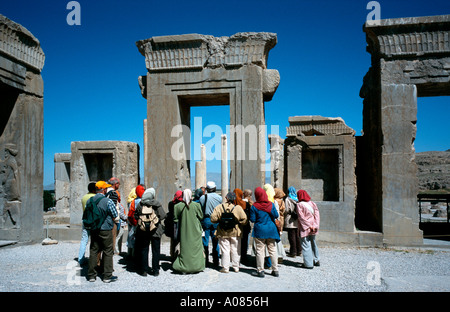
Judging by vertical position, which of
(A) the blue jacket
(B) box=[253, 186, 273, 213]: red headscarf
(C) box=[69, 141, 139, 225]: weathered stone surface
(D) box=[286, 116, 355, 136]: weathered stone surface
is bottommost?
(A) the blue jacket

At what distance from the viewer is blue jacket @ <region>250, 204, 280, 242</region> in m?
5.31

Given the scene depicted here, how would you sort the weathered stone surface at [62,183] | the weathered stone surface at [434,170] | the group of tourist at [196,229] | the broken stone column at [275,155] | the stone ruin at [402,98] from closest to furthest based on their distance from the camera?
the group of tourist at [196,229]
the stone ruin at [402,98]
the broken stone column at [275,155]
the weathered stone surface at [62,183]
the weathered stone surface at [434,170]

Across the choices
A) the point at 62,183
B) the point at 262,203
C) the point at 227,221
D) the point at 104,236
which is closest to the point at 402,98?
the point at 262,203

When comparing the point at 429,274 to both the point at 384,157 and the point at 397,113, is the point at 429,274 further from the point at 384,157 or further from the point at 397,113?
the point at 397,113

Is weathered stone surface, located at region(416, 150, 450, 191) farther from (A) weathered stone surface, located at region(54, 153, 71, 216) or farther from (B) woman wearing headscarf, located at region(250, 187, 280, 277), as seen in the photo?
(A) weathered stone surface, located at region(54, 153, 71, 216)

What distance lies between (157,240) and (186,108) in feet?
14.5

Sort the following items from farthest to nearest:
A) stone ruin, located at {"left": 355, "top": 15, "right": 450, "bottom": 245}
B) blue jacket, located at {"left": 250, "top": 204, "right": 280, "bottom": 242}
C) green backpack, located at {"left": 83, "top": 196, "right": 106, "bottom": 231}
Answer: stone ruin, located at {"left": 355, "top": 15, "right": 450, "bottom": 245} → blue jacket, located at {"left": 250, "top": 204, "right": 280, "bottom": 242} → green backpack, located at {"left": 83, "top": 196, "right": 106, "bottom": 231}

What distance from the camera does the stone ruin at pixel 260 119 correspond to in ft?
24.9

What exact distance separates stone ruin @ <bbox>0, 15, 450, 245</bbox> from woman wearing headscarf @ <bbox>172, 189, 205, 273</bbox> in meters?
2.55

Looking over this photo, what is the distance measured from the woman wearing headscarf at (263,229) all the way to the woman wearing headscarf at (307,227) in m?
0.67

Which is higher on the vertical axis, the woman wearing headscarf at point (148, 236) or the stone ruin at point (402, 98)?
the stone ruin at point (402, 98)

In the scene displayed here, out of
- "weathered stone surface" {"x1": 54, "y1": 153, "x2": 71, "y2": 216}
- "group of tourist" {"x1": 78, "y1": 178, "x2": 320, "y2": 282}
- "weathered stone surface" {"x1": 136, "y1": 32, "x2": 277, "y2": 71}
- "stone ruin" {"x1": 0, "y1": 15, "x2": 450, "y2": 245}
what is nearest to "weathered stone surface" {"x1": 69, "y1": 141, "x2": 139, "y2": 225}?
"stone ruin" {"x1": 0, "y1": 15, "x2": 450, "y2": 245}

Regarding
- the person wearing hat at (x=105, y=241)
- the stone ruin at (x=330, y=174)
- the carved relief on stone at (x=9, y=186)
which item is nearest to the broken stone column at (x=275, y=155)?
the stone ruin at (x=330, y=174)

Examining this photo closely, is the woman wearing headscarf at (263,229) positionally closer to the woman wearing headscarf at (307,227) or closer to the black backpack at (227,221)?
the black backpack at (227,221)
